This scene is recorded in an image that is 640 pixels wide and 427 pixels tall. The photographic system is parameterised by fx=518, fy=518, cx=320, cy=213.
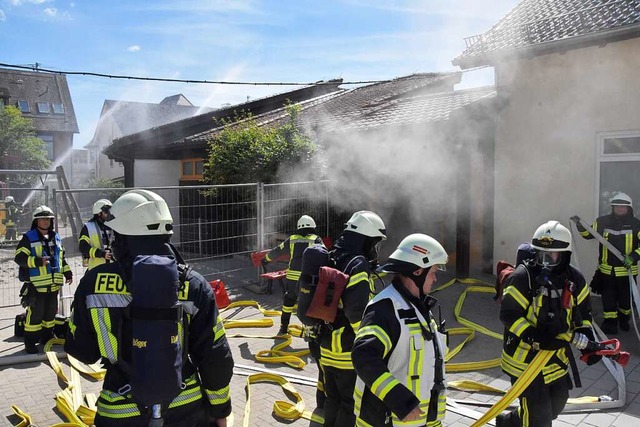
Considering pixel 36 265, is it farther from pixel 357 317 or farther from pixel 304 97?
pixel 304 97

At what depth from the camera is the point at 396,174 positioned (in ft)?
36.5

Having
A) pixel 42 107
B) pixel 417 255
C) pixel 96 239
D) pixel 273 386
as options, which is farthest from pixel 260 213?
pixel 42 107

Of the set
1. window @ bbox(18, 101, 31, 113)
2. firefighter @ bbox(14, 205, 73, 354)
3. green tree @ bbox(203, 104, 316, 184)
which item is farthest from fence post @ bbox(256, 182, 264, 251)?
window @ bbox(18, 101, 31, 113)

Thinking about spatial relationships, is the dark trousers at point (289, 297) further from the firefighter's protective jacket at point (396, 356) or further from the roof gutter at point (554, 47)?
the roof gutter at point (554, 47)

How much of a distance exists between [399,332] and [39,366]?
16.8 feet

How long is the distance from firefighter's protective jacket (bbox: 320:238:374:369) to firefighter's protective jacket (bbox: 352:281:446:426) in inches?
30.2

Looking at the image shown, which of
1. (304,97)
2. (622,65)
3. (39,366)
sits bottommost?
(39,366)

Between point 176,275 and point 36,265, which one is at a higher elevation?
point 176,275

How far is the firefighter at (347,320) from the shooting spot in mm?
3605

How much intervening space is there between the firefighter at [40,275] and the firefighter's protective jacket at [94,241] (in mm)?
302

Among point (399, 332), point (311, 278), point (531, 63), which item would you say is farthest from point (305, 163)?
point (399, 332)

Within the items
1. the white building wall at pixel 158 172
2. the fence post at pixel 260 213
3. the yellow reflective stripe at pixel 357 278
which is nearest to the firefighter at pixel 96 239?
the fence post at pixel 260 213

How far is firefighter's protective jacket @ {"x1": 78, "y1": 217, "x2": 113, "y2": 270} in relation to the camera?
6645 mm

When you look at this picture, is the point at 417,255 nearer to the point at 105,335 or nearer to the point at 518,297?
the point at 518,297
